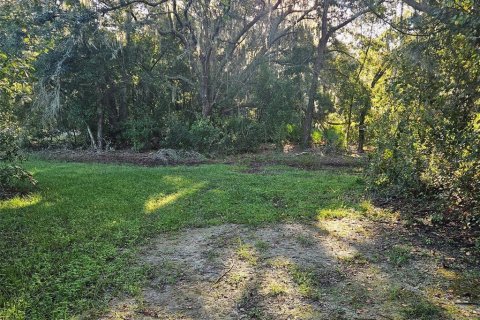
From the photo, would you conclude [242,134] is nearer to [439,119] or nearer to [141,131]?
[141,131]

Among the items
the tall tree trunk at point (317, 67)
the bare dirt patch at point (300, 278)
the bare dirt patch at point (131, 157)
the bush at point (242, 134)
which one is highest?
the tall tree trunk at point (317, 67)

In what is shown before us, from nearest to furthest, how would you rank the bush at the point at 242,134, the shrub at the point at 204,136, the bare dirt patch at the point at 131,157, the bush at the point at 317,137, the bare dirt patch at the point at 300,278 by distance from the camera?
1. the bare dirt patch at the point at 300,278
2. the bare dirt patch at the point at 131,157
3. the shrub at the point at 204,136
4. the bush at the point at 242,134
5. the bush at the point at 317,137

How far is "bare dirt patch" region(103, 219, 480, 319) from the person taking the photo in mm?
3043

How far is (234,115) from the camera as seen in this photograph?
16.4m

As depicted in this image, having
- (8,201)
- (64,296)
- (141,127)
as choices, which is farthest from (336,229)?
(141,127)

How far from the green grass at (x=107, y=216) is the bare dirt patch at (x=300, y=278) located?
395 millimetres

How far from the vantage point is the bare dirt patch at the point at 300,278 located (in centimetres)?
304

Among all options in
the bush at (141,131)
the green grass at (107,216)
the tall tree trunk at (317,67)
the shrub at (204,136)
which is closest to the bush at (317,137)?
the tall tree trunk at (317,67)

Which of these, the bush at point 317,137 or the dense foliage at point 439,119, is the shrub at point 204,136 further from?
the dense foliage at point 439,119

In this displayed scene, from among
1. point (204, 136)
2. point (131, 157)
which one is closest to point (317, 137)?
point (204, 136)

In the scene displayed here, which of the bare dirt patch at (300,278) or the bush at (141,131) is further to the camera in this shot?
the bush at (141,131)

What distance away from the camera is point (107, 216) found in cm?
554

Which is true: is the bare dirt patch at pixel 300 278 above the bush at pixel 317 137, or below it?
below

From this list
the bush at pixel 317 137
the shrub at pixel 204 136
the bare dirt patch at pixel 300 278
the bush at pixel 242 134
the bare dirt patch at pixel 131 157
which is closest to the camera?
the bare dirt patch at pixel 300 278
